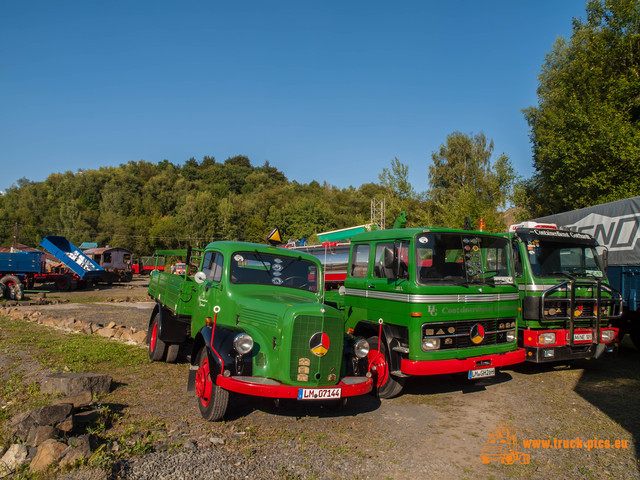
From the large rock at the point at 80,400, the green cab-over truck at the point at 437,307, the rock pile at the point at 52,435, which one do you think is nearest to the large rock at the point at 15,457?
the rock pile at the point at 52,435

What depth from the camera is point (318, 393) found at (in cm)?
488

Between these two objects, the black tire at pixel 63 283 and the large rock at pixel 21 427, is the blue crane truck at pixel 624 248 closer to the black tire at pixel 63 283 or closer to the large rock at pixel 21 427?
the large rock at pixel 21 427

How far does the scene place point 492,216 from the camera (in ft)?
68.1

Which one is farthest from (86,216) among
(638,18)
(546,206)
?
(638,18)

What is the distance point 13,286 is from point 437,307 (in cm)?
2294

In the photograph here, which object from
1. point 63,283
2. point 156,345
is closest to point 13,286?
point 63,283

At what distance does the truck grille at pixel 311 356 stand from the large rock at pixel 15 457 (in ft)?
8.45

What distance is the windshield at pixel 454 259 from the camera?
6471 millimetres

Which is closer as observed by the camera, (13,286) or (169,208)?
(13,286)

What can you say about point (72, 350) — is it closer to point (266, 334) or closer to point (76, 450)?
point (76, 450)

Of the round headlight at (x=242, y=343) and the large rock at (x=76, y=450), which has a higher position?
the round headlight at (x=242, y=343)

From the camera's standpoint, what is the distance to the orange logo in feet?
15.1

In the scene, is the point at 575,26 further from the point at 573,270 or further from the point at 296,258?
the point at 296,258

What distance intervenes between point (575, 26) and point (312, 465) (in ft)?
97.6
